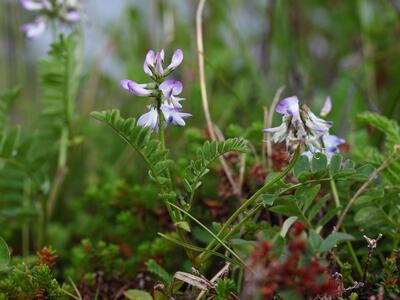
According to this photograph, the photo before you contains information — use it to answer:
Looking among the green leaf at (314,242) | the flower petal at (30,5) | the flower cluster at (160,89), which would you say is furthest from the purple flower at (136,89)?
the flower petal at (30,5)

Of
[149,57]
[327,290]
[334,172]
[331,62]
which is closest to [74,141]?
[149,57]

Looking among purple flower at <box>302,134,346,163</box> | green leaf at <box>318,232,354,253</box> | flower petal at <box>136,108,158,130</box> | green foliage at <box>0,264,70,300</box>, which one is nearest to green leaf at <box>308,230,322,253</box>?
green leaf at <box>318,232,354,253</box>

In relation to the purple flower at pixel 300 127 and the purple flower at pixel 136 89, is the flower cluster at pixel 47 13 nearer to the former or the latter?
the purple flower at pixel 136 89

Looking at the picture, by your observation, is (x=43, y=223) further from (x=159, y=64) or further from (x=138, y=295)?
(x=159, y=64)

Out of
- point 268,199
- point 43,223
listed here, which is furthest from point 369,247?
point 43,223

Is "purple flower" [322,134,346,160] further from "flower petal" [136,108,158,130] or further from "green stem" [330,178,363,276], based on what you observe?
"flower petal" [136,108,158,130]
